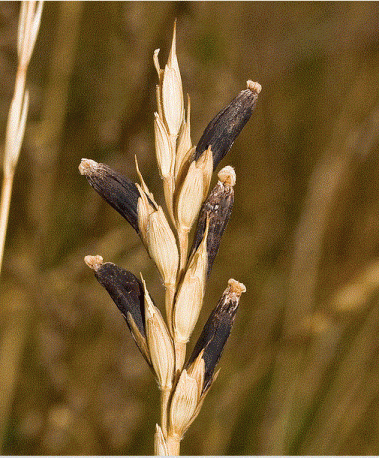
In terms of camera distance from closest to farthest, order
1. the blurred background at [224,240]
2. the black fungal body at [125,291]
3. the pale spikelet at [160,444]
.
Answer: the pale spikelet at [160,444] → the black fungal body at [125,291] → the blurred background at [224,240]

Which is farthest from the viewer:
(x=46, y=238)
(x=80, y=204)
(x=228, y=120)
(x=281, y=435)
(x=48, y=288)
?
(x=80, y=204)

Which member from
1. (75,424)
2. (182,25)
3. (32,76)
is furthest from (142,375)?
(32,76)

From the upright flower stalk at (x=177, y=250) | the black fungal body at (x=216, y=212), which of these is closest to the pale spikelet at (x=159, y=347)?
the upright flower stalk at (x=177, y=250)

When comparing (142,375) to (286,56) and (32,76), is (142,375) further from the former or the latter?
(286,56)

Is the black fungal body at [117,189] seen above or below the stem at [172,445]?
above

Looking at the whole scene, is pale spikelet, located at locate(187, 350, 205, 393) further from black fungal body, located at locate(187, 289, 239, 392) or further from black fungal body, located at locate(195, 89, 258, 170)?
black fungal body, located at locate(195, 89, 258, 170)

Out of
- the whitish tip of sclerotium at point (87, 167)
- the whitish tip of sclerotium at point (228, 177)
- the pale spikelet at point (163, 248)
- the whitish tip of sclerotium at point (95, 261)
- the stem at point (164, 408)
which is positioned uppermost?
the whitish tip of sclerotium at point (228, 177)

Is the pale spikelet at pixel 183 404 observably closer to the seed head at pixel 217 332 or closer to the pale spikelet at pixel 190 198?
the seed head at pixel 217 332

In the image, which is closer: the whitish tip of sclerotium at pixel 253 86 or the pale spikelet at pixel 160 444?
the pale spikelet at pixel 160 444
